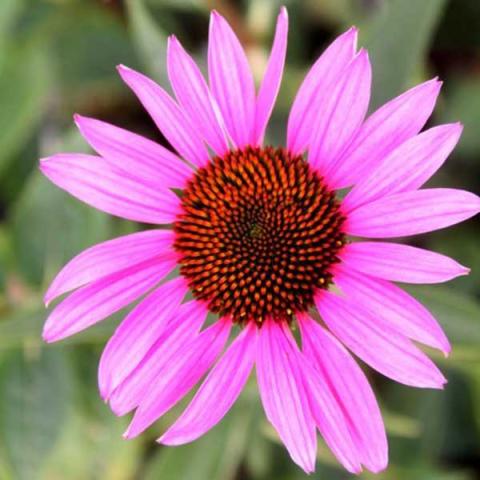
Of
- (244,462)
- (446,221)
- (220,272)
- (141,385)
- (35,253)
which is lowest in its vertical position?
(244,462)

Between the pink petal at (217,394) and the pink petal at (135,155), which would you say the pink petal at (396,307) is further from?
the pink petal at (135,155)

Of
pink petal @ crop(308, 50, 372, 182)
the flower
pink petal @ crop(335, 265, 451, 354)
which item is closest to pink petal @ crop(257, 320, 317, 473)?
the flower

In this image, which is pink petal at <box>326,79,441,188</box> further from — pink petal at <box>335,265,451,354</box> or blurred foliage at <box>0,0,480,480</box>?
blurred foliage at <box>0,0,480,480</box>

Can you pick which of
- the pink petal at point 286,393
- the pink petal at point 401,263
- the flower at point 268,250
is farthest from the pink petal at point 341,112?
the pink petal at point 286,393

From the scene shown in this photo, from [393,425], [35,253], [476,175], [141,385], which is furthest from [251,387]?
[476,175]

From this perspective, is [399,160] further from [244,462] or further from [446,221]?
[244,462]

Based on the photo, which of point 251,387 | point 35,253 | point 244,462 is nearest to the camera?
point 251,387

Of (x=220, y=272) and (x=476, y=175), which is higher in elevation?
(x=476, y=175)

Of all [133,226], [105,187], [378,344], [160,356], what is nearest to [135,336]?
[160,356]
